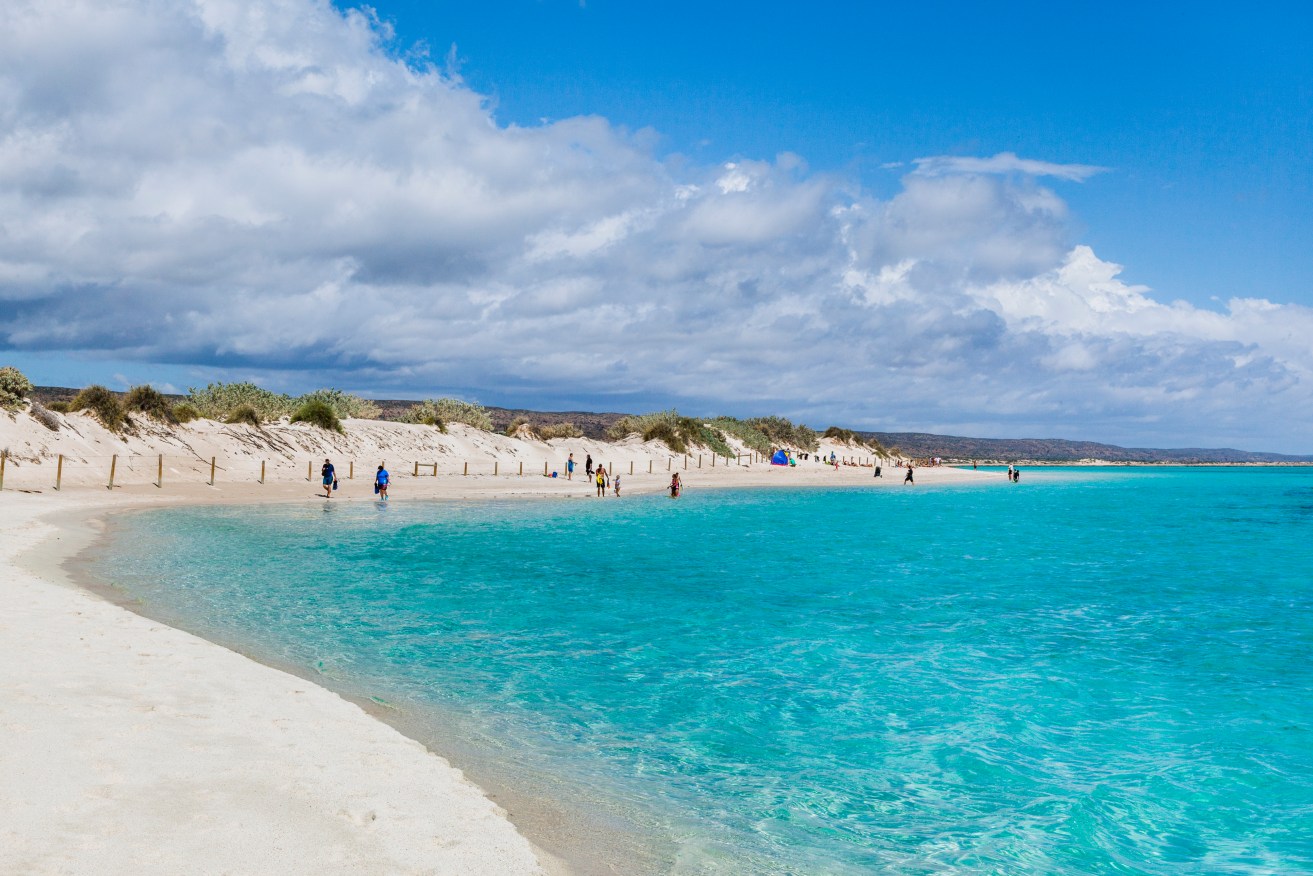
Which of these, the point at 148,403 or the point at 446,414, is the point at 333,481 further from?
the point at 446,414

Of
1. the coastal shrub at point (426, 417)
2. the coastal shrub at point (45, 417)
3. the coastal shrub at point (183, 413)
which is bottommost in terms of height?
the coastal shrub at point (45, 417)

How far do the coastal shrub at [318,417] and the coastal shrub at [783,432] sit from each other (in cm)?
6403

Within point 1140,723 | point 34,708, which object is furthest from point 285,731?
point 1140,723

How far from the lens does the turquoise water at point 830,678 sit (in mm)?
7281

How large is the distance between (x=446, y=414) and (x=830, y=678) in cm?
6856

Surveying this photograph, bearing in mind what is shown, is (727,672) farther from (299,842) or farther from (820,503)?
(820,503)

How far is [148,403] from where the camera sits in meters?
47.8

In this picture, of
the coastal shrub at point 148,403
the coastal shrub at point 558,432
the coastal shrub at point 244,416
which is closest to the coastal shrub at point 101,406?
the coastal shrub at point 148,403

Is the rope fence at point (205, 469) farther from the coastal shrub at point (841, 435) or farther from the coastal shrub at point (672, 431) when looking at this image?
the coastal shrub at point (841, 435)

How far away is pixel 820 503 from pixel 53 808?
4804cm

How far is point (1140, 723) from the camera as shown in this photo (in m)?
10.5

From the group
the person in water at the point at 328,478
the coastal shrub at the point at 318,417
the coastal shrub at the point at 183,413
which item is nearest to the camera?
the person in water at the point at 328,478

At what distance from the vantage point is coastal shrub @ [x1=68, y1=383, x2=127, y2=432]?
4491 centimetres

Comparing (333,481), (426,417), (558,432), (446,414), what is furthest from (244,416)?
(558,432)
